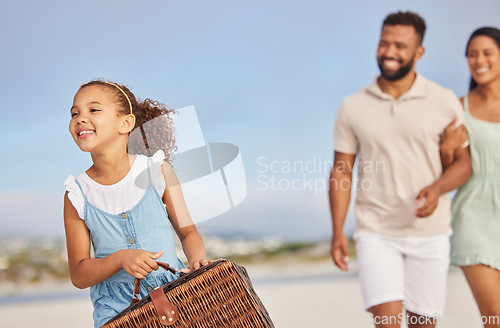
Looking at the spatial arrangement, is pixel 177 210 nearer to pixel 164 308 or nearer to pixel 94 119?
pixel 94 119

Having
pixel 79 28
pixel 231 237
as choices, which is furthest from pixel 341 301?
pixel 79 28

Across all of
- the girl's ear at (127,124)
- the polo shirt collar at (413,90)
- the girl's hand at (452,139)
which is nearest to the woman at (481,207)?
the girl's hand at (452,139)

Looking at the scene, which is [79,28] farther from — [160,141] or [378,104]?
[378,104]

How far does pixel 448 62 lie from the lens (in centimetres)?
255

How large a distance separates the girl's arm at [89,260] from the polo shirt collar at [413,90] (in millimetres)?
1072

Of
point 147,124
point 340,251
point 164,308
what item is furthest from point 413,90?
point 164,308

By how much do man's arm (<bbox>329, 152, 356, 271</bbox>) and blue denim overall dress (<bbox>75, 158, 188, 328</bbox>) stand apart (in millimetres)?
643

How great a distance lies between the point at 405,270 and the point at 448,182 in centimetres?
35

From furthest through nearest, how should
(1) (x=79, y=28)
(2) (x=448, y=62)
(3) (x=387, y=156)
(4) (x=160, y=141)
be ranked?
(1) (x=79, y=28)
(2) (x=448, y=62)
(3) (x=387, y=156)
(4) (x=160, y=141)

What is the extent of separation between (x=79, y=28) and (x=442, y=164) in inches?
66.1

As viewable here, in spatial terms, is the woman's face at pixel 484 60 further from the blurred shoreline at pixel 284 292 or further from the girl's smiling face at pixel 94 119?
the girl's smiling face at pixel 94 119

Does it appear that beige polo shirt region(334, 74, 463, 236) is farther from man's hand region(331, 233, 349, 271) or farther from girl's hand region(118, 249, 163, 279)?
girl's hand region(118, 249, 163, 279)

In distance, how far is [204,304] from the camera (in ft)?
4.79

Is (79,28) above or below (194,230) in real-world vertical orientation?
above
